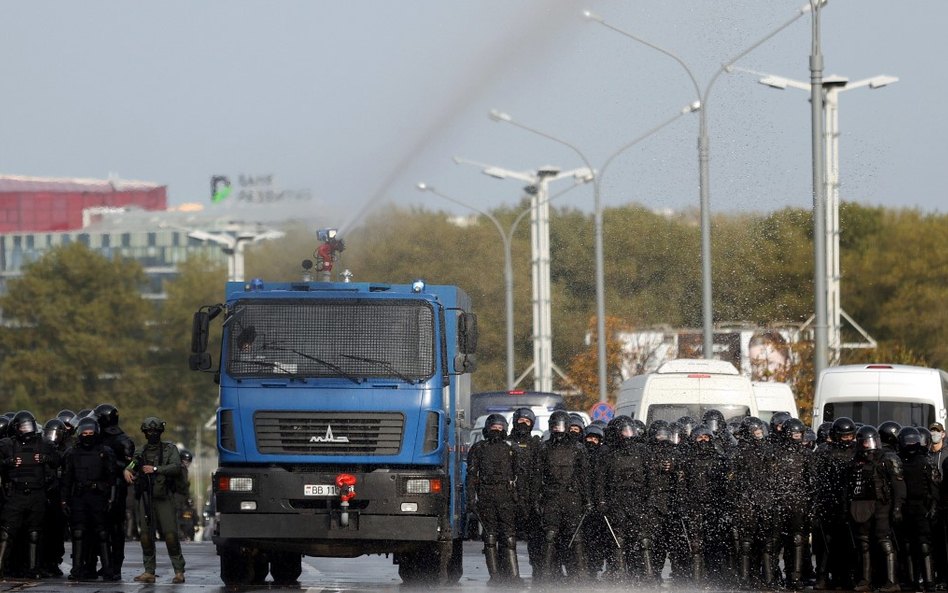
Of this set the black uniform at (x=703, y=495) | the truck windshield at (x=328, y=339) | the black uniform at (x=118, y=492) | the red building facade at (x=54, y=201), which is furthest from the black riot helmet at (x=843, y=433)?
the red building facade at (x=54, y=201)

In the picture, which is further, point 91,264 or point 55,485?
point 91,264

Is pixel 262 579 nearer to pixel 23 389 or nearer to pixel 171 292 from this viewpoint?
pixel 23 389

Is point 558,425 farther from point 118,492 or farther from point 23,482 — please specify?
point 23,482

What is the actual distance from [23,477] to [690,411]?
1025 cm

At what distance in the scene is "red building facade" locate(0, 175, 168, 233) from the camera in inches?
6112

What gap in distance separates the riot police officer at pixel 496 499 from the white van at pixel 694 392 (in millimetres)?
6834

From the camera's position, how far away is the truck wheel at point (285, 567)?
772 inches

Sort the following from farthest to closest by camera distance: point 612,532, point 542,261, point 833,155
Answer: point 542,261 < point 833,155 < point 612,532

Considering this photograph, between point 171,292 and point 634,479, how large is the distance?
6679 cm

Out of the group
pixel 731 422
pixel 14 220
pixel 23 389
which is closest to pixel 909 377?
pixel 731 422

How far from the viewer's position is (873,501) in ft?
59.3

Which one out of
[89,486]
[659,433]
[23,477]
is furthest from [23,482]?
[659,433]

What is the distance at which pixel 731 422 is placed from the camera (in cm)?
2450

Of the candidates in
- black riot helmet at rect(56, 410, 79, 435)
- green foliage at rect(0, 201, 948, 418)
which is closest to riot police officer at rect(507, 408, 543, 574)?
black riot helmet at rect(56, 410, 79, 435)
